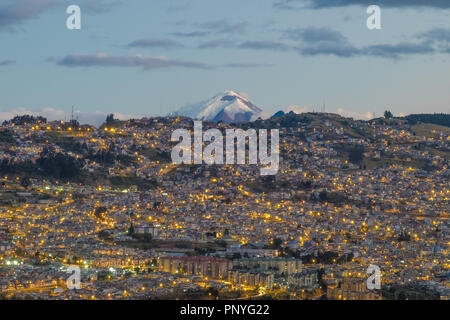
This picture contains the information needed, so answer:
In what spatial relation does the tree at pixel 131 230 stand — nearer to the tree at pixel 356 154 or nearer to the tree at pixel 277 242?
the tree at pixel 277 242

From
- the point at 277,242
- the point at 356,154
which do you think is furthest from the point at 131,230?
the point at 356,154

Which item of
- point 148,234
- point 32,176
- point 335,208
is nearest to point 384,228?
point 335,208

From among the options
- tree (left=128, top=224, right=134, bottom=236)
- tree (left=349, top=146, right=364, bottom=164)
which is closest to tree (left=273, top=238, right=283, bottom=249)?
tree (left=128, top=224, right=134, bottom=236)

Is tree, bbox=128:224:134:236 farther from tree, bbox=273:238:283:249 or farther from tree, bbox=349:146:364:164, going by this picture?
tree, bbox=349:146:364:164

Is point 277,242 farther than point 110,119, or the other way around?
point 110,119

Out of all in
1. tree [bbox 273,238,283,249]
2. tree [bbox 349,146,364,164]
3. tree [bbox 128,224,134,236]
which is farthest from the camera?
tree [bbox 349,146,364,164]

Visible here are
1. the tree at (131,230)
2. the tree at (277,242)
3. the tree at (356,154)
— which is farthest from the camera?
the tree at (356,154)

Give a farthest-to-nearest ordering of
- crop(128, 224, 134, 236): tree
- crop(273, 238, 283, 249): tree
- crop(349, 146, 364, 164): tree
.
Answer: crop(349, 146, 364, 164): tree → crop(128, 224, 134, 236): tree → crop(273, 238, 283, 249): tree

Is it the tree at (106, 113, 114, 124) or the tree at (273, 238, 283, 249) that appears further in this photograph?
the tree at (106, 113, 114, 124)

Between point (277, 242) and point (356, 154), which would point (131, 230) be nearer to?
point (277, 242)

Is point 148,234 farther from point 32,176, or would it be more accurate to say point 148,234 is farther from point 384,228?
point 32,176

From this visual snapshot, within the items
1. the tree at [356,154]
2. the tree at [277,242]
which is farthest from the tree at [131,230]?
the tree at [356,154]
